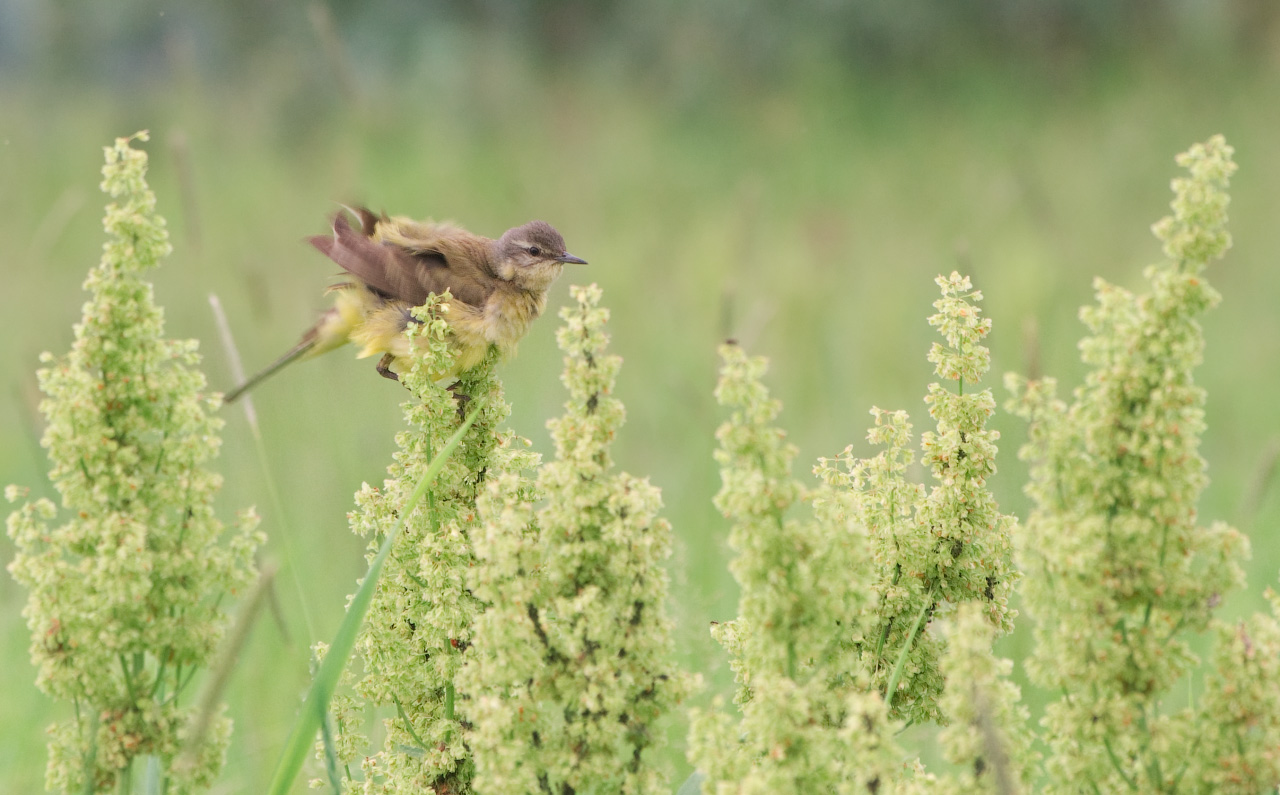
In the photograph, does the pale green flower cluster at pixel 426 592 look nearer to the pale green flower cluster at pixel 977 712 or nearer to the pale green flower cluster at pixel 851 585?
the pale green flower cluster at pixel 851 585

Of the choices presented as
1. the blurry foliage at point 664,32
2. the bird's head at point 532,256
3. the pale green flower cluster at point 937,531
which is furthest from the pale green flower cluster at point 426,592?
the blurry foliage at point 664,32

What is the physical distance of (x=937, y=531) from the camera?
246 centimetres

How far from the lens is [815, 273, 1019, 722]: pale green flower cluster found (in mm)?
2449

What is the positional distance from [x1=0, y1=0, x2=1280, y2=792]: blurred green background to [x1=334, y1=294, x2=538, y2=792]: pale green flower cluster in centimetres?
201

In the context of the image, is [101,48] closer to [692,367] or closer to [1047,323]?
[692,367]

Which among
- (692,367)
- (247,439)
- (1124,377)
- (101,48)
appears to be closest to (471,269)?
(1124,377)

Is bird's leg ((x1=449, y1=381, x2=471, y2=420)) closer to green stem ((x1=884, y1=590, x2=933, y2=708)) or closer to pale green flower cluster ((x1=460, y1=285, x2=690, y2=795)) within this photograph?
pale green flower cluster ((x1=460, y1=285, x2=690, y2=795))

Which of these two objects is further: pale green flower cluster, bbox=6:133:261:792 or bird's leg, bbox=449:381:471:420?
bird's leg, bbox=449:381:471:420

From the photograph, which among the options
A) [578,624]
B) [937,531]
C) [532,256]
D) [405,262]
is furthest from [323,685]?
[532,256]

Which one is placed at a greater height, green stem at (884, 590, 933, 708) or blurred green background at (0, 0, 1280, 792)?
blurred green background at (0, 0, 1280, 792)

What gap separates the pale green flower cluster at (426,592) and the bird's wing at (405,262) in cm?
54

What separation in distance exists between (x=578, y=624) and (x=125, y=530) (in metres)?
0.71

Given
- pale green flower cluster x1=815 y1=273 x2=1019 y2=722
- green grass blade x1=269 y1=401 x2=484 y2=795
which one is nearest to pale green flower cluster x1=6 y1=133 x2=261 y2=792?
green grass blade x1=269 y1=401 x2=484 y2=795

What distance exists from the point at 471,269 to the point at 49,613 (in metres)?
1.67
